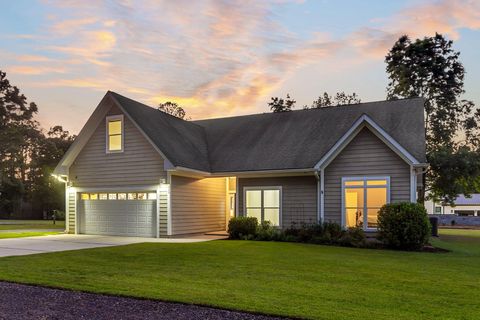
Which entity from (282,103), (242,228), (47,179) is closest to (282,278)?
(242,228)

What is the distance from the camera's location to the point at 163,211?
18016mm

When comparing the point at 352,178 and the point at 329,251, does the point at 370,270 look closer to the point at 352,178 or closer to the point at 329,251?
the point at 329,251

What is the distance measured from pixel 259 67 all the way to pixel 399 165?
31.4ft

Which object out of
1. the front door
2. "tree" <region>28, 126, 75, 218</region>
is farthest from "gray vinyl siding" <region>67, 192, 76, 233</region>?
"tree" <region>28, 126, 75, 218</region>

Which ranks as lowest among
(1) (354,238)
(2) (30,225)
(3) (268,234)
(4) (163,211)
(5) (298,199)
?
(2) (30,225)

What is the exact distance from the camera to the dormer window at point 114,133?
19.2 metres

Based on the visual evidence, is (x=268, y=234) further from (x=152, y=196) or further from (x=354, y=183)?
(x=152, y=196)

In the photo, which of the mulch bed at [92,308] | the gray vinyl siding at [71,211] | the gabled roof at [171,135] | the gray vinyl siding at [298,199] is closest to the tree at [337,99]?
the gabled roof at [171,135]

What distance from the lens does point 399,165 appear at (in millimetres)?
16250

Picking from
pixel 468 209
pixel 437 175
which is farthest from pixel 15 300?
pixel 468 209

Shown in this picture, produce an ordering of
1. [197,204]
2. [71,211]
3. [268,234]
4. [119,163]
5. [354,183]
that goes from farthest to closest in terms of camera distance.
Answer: [71,211] → [197,204] → [119,163] → [268,234] → [354,183]

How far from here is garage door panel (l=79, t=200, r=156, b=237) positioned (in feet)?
60.7

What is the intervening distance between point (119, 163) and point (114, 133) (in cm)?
142

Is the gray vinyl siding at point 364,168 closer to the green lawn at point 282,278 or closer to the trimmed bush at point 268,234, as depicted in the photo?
the trimmed bush at point 268,234
